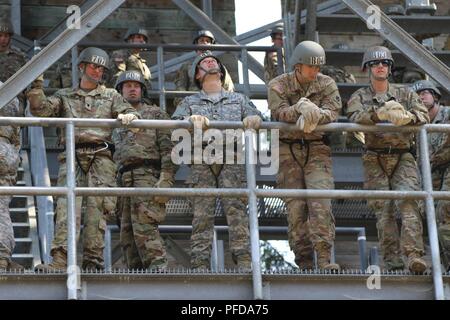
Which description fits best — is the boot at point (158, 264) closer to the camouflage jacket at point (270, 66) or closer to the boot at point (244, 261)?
the boot at point (244, 261)

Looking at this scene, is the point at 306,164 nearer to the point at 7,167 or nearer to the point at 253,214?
the point at 253,214

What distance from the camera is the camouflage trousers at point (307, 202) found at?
13562 mm

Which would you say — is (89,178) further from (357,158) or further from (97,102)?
(357,158)

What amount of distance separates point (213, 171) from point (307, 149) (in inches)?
31.4

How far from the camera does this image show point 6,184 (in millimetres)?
14109

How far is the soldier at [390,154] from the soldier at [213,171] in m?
0.98

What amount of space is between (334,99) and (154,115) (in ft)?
5.56

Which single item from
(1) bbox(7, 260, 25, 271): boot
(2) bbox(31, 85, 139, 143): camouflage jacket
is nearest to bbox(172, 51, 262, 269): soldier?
(2) bbox(31, 85, 139, 143): camouflage jacket

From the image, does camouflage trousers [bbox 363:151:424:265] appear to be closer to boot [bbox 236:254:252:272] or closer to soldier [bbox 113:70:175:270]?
boot [bbox 236:254:252:272]

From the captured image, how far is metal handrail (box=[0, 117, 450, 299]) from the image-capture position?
1280 centimetres

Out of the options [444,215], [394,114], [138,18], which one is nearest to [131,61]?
[138,18]

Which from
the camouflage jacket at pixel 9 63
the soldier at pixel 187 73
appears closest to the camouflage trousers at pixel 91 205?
the camouflage jacket at pixel 9 63

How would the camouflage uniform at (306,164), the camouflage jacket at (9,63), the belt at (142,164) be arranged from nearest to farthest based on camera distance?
the camouflage uniform at (306,164)
the belt at (142,164)
the camouflage jacket at (9,63)
